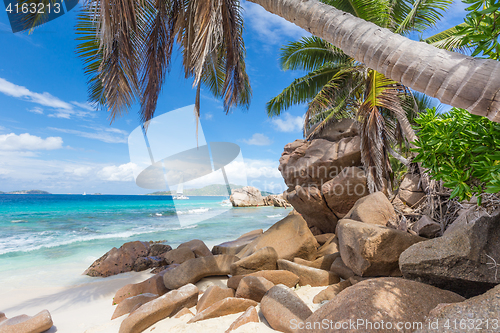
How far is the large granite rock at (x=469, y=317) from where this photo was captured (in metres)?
1.54

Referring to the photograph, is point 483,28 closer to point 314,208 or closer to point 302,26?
point 302,26

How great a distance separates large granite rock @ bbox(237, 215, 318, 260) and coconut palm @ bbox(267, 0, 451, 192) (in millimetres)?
2691

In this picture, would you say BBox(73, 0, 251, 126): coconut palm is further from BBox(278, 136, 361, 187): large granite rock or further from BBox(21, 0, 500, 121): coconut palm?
BBox(278, 136, 361, 187): large granite rock

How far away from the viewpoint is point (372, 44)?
7.85ft

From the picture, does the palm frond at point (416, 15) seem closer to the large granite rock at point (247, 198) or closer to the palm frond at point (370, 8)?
the palm frond at point (370, 8)

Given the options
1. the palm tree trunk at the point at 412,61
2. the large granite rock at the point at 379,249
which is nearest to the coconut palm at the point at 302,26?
the palm tree trunk at the point at 412,61

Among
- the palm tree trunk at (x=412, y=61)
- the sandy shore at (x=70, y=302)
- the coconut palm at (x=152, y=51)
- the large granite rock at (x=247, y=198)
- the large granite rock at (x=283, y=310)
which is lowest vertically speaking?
the large granite rock at (x=247, y=198)

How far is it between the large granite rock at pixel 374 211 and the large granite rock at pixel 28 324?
562 centimetres

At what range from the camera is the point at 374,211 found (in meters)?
4.90

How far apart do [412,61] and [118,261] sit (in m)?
8.11

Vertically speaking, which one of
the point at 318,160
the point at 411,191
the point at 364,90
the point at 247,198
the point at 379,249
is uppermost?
the point at 364,90

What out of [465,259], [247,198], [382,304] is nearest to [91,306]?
[382,304]

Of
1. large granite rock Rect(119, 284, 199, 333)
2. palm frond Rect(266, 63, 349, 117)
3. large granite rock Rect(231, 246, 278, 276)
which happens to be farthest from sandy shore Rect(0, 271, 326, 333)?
palm frond Rect(266, 63, 349, 117)

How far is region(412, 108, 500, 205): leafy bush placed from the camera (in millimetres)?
1870
